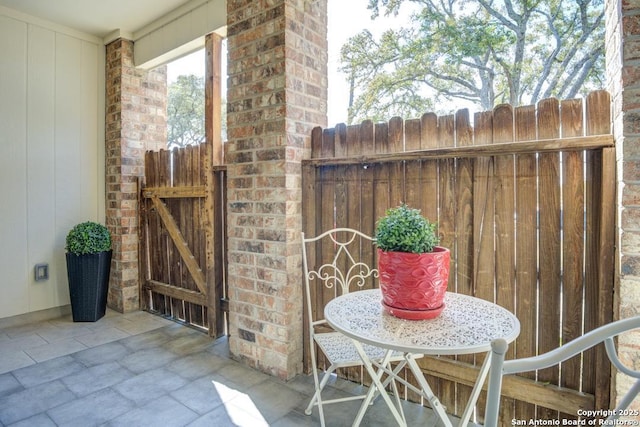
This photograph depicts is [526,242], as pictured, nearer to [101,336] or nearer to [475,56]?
A: [101,336]

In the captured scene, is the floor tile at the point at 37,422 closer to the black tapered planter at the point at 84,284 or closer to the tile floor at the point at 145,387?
the tile floor at the point at 145,387

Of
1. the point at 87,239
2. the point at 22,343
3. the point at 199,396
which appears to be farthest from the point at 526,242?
the point at 22,343

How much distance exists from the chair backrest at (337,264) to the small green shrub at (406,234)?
83 centimetres

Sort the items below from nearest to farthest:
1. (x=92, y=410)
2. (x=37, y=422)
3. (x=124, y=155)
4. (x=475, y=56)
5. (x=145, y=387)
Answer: (x=37, y=422) → (x=92, y=410) → (x=145, y=387) → (x=124, y=155) → (x=475, y=56)

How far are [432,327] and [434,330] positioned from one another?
0.09ft

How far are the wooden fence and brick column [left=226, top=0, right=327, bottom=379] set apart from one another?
0.58 m

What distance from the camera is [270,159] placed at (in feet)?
7.99

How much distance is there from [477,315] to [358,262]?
0.98 metres

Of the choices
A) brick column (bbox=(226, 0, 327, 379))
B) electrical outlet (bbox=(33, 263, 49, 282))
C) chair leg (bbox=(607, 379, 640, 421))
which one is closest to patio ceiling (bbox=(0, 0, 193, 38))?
brick column (bbox=(226, 0, 327, 379))

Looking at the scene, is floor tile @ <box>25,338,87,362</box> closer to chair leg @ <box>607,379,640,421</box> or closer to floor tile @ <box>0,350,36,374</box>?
floor tile @ <box>0,350,36,374</box>

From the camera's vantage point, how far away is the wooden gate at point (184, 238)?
3.20m

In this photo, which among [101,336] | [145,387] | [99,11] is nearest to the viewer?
[145,387]

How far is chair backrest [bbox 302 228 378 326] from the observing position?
7.41ft

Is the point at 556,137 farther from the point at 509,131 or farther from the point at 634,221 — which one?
the point at 634,221
